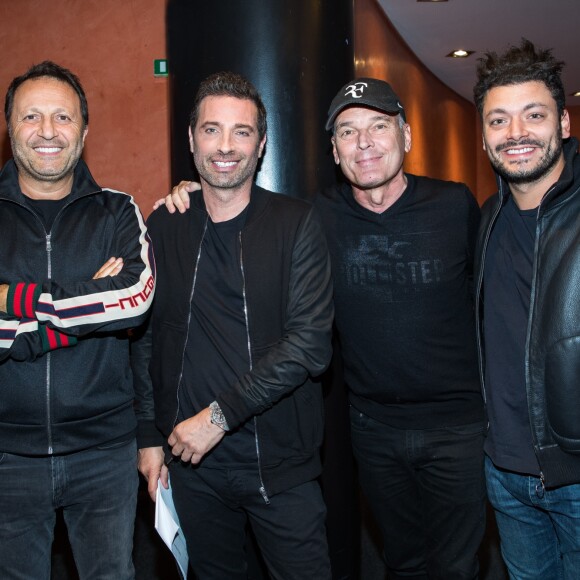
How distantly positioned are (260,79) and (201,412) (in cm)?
119

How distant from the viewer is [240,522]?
203 centimetres

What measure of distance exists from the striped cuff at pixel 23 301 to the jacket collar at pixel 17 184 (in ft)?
0.95

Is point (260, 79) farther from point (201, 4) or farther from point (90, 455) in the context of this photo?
point (90, 455)

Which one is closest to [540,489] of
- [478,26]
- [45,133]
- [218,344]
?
[218,344]

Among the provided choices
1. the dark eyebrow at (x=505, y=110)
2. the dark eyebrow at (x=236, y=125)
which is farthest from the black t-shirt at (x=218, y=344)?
the dark eyebrow at (x=505, y=110)

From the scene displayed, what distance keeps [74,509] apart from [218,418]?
0.53 m

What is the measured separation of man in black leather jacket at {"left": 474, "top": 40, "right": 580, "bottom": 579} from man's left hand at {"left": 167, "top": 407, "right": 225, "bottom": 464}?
79 cm

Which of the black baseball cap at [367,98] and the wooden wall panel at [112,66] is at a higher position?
the wooden wall panel at [112,66]

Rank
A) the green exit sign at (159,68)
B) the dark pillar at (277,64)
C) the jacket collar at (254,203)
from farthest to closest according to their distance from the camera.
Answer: the green exit sign at (159,68), the dark pillar at (277,64), the jacket collar at (254,203)

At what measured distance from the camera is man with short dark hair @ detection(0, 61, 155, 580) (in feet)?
5.98

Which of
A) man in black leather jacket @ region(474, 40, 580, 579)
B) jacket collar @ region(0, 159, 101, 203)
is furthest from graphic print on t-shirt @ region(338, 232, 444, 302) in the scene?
jacket collar @ region(0, 159, 101, 203)

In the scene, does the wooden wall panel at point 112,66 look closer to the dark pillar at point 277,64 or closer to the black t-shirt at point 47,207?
the dark pillar at point 277,64

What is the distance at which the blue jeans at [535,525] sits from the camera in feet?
5.72

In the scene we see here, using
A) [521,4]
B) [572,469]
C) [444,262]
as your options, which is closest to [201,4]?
[444,262]
